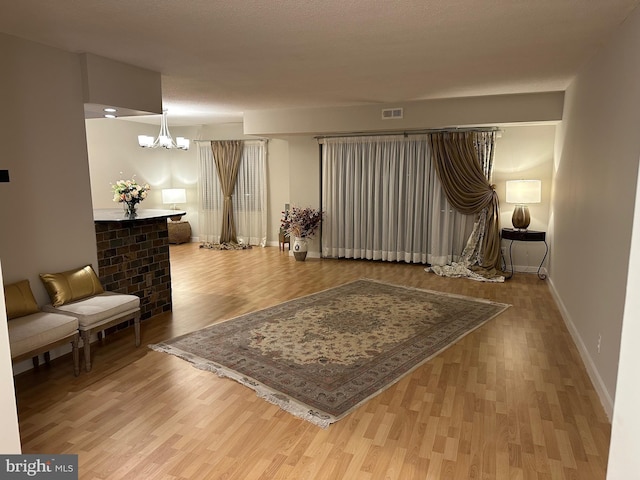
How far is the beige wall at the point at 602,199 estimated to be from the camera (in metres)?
2.70

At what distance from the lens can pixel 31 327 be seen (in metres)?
3.14

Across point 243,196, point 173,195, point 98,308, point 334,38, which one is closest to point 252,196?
point 243,196

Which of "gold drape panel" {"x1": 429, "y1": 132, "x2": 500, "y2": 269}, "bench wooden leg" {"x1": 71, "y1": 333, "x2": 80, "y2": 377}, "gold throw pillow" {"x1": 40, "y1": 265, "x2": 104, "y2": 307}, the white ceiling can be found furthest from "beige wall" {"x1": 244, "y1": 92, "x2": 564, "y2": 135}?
"bench wooden leg" {"x1": 71, "y1": 333, "x2": 80, "y2": 377}

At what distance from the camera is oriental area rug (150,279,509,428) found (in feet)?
10.4

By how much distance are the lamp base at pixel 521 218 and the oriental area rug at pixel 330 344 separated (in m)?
1.66

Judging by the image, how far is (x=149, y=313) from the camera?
4773mm

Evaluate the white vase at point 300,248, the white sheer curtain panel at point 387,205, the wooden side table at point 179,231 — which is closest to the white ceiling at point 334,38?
the white sheer curtain panel at point 387,205

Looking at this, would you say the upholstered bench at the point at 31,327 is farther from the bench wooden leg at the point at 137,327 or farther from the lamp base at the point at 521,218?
the lamp base at the point at 521,218

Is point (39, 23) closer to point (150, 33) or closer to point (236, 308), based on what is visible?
point (150, 33)

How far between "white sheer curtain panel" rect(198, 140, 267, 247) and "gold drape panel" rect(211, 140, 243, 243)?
0.10 m

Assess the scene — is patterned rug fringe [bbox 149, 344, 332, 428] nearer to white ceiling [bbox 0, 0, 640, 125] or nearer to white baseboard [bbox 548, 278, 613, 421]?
white baseboard [bbox 548, 278, 613, 421]

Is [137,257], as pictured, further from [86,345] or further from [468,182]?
[468,182]

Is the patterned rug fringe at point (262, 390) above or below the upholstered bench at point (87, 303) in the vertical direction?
below

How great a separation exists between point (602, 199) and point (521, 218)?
3148 mm
